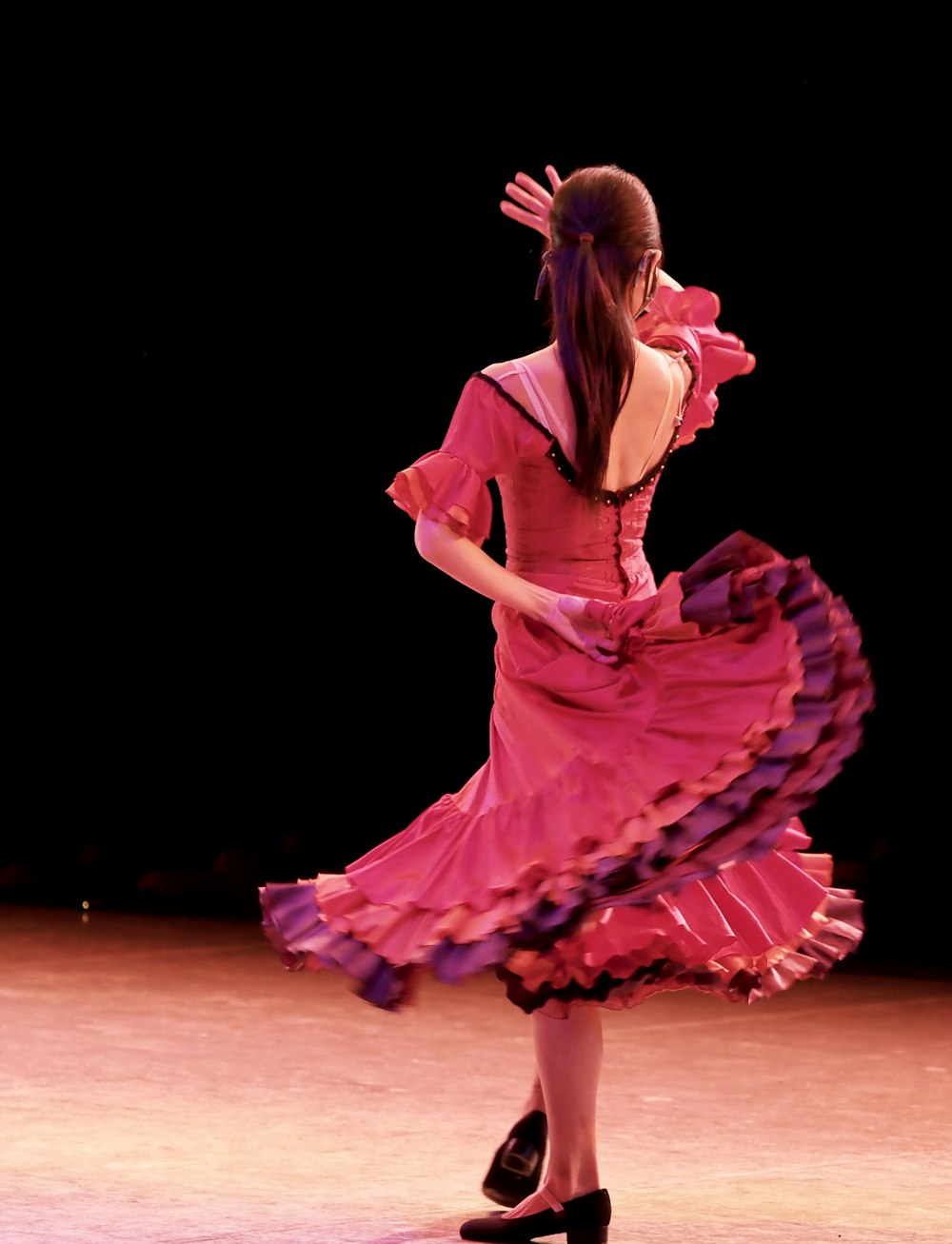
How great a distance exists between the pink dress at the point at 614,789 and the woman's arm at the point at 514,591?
0.02m

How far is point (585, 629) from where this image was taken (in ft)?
7.70

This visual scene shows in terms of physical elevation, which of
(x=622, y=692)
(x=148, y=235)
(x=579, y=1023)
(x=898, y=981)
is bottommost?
(x=898, y=981)

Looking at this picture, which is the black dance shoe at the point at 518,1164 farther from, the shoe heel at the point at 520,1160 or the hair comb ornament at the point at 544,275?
the hair comb ornament at the point at 544,275

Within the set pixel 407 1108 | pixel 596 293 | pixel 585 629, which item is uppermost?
pixel 596 293

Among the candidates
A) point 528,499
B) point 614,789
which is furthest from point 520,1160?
point 528,499

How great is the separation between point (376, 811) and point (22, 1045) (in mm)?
3253


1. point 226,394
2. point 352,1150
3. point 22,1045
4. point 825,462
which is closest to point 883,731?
point 825,462

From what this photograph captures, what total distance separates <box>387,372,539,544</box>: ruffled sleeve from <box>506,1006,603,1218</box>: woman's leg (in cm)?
52

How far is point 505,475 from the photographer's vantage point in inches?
95.8

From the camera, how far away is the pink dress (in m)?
2.18

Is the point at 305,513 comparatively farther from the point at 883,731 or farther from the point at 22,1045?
the point at 22,1045

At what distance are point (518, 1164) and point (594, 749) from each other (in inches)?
20.2

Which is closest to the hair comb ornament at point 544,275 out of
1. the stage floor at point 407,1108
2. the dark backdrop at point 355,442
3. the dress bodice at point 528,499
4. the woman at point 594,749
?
the woman at point 594,749

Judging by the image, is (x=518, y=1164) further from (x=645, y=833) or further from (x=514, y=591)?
(x=514, y=591)
